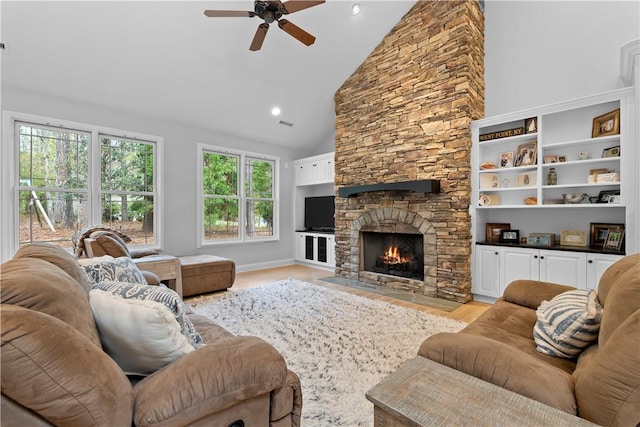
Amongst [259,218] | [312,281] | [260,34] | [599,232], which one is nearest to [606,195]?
[599,232]

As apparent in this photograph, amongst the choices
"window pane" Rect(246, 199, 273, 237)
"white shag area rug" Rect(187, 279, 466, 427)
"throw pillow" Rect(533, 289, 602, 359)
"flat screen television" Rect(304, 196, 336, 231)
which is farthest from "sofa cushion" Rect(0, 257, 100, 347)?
"flat screen television" Rect(304, 196, 336, 231)

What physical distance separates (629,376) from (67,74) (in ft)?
18.0

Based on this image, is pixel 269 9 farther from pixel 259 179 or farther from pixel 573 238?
pixel 573 238

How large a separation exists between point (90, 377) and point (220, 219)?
5079mm

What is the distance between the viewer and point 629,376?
35.7 inches

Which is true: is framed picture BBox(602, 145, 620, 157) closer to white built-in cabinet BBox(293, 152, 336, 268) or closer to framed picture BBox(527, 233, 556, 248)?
framed picture BBox(527, 233, 556, 248)

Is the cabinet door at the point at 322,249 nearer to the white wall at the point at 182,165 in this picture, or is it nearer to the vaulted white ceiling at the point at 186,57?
the white wall at the point at 182,165

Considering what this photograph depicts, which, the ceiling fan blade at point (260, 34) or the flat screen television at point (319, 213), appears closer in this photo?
the ceiling fan blade at point (260, 34)

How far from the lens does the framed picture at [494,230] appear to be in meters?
4.08

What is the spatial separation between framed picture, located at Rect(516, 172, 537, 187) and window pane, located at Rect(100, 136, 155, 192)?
5499mm

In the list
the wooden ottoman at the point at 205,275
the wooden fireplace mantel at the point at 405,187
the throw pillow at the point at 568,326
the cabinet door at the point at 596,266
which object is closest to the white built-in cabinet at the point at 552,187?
the cabinet door at the point at 596,266

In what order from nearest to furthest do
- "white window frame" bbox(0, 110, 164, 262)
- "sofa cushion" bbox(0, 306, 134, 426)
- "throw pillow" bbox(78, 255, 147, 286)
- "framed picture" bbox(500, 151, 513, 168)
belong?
1. "sofa cushion" bbox(0, 306, 134, 426)
2. "throw pillow" bbox(78, 255, 147, 286)
3. "white window frame" bbox(0, 110, 164, 262)
4. "framed picture" bbox(500, 151, 513, 168)

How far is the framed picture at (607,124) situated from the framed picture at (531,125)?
55 centimetres

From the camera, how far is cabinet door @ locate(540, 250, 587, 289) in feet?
10.6
